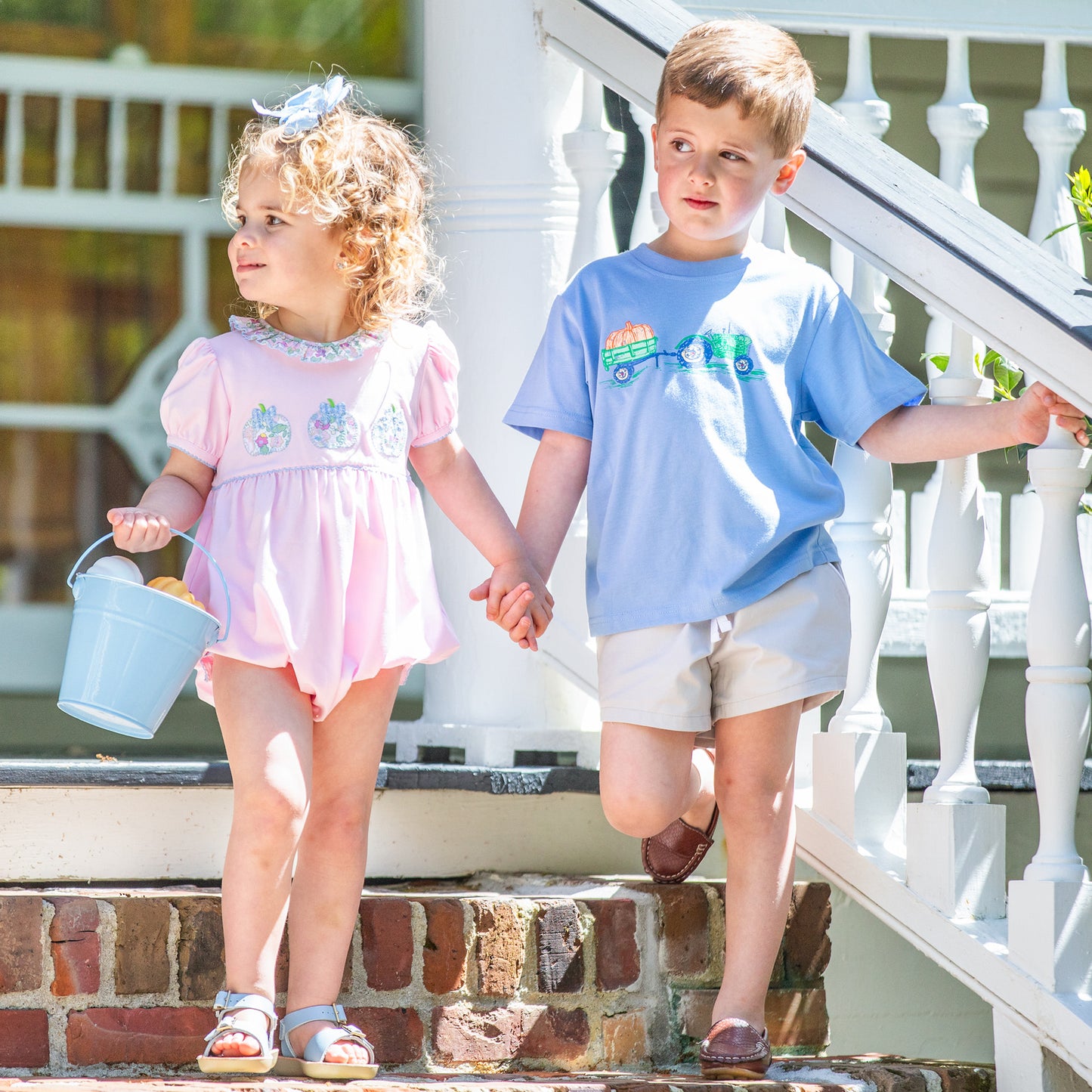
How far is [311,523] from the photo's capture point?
233 cm

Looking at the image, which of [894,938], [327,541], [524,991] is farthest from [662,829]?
[894,938]

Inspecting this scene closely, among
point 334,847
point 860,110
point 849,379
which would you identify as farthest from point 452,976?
point 860,110

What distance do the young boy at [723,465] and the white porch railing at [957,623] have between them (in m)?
0.11

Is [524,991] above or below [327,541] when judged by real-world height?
below

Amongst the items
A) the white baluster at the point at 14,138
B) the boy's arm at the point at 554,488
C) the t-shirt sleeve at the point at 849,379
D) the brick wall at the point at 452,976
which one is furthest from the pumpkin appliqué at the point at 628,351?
the white baluster at the point at 14,138

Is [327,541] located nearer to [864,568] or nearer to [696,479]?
[696,479]

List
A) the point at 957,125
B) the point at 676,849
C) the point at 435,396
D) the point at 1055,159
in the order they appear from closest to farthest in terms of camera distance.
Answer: the point at 435,396
the point at 676,849
the point at 957,125
the point at 1055,159

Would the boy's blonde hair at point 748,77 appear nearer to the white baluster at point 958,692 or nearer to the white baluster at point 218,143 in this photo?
the white baluster at point 958,692

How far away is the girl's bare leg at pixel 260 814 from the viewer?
2217 millimetres

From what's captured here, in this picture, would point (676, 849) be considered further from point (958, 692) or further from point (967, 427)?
point (967, 427)

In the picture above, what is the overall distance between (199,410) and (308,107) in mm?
500

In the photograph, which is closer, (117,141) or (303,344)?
(303,344)

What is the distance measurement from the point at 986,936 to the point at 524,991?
726 millimetres

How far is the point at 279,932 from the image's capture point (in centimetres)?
226
